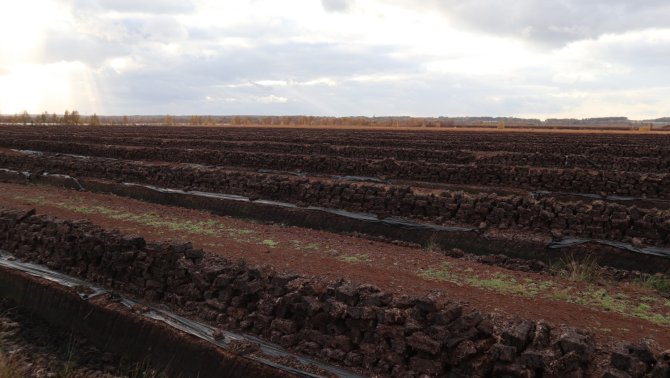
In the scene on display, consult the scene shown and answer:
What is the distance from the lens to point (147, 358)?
653 centimetres

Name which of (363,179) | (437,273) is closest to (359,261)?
(437,273)

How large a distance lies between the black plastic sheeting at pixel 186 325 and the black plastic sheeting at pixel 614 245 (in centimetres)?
644

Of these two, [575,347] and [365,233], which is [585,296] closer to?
[575,347]

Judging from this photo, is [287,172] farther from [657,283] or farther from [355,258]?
[657,283]

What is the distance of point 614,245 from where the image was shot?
31.8 feet

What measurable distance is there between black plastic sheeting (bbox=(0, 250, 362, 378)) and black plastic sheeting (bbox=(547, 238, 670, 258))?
644 cm

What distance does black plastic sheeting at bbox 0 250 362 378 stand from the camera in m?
5.55

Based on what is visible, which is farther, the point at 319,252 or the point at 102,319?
the point at 319,252

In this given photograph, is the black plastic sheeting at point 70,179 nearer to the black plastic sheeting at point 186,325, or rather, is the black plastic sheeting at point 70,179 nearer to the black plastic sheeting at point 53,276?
the black plastic sheeting at point 53,276

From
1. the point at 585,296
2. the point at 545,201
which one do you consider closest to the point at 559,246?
the point at 545,201

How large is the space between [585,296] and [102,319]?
7029 millimetres

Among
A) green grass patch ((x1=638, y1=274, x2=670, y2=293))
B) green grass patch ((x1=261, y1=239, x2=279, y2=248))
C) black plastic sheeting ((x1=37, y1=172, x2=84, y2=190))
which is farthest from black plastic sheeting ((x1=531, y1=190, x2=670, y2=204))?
black plastic sheeting ((x1=37, y1=172, x2=84, y2=190))

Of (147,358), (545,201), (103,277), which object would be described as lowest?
(147,358)

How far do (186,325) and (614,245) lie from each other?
25.8 feet
